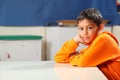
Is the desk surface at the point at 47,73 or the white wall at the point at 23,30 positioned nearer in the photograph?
the desk surface at the point at 47,73

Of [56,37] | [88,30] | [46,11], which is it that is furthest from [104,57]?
[46,11]

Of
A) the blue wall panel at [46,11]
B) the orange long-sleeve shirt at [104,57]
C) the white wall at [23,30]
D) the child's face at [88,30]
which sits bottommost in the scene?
the orange long-sleeve shirt at [104,57]

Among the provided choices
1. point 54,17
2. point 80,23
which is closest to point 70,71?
point 80,23

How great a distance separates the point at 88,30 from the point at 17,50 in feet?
4.35

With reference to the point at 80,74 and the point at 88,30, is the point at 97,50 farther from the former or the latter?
the point at 80,74

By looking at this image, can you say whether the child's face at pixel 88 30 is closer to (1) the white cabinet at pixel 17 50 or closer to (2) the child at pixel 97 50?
(2) the child at pixel 97 50

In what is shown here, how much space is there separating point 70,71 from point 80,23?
15.6 inches

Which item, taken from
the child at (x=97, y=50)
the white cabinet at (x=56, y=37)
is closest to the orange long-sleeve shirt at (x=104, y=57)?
the child at (x=97, y=50)

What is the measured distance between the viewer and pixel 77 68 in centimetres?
149

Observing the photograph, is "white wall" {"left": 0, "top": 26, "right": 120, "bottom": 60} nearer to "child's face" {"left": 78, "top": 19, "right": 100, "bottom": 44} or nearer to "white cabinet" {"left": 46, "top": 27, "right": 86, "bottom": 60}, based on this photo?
"white cabinet" {"left": 46, "top": 27, "right": 86, "bottom": 60}

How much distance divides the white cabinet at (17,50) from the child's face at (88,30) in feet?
4.07

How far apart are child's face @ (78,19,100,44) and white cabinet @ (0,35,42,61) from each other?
1.24 m

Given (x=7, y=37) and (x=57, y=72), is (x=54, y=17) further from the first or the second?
(x=57, y=72)

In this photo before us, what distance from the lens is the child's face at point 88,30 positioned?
5.38ft
